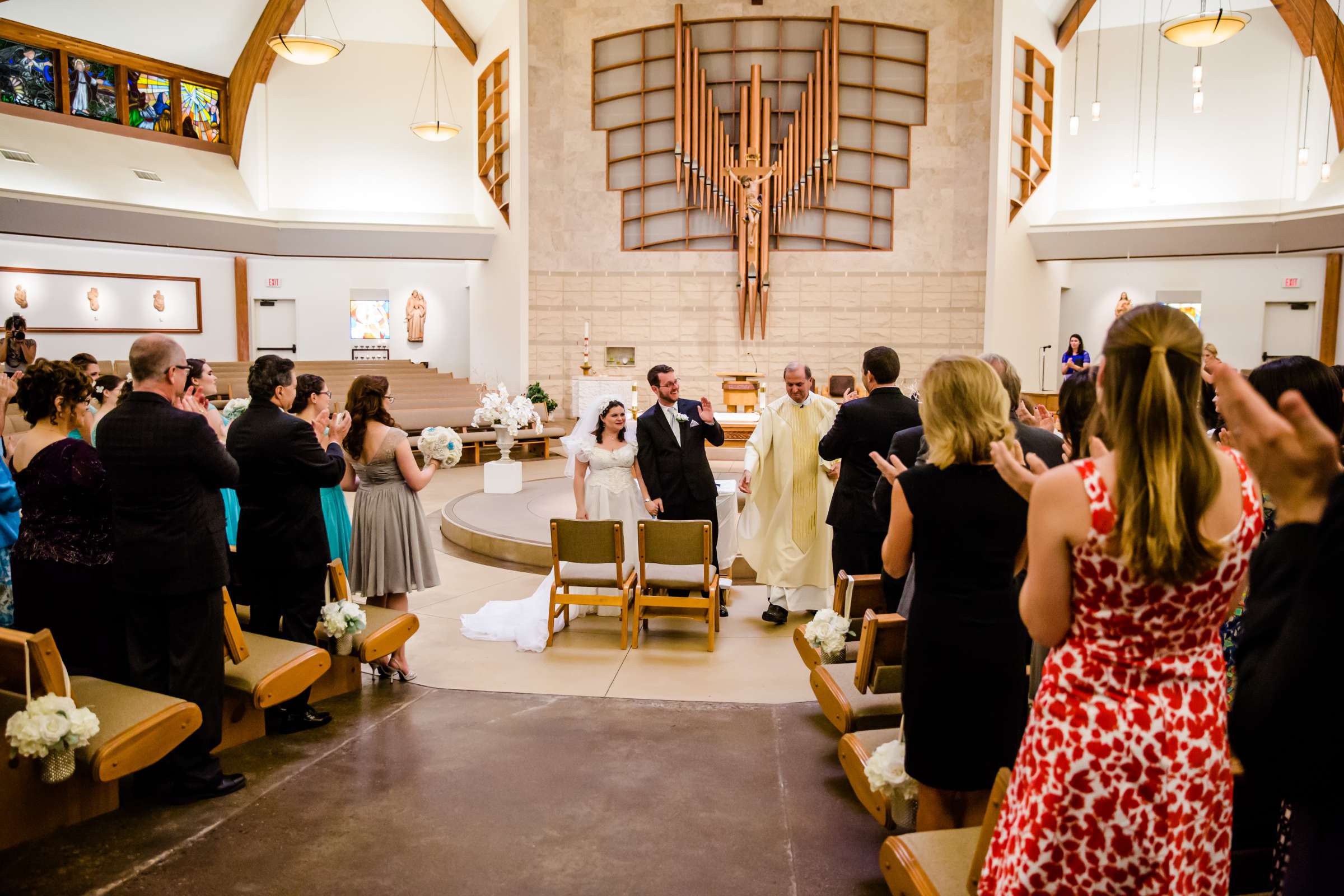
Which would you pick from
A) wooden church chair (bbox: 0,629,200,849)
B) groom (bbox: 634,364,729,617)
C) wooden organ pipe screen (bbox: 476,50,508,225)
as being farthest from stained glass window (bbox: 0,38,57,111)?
wooden church chair (bbox: 0,629,200,849)

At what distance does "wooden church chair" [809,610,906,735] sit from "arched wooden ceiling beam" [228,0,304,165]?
16.6 m

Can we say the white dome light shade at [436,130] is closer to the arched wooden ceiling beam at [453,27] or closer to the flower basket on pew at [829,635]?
the arched wooden ceiling beam at [453,27]

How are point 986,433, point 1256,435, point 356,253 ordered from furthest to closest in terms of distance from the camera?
point 356,253, point 986,433, point 1256,435

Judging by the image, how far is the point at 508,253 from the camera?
54.3ft

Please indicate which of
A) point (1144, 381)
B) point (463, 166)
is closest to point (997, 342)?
point (463, 166)

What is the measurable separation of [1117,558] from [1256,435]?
301 millimetres

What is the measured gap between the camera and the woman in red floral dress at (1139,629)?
1506 mm

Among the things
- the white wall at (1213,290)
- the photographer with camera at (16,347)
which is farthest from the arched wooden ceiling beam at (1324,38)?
the photographer with camera at (16,347)

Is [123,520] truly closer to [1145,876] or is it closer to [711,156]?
[1145,876]

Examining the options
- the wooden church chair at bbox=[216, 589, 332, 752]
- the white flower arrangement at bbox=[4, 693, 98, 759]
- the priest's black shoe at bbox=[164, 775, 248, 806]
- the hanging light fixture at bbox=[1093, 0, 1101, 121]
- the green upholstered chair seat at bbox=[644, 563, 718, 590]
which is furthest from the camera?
the hanging light fixture at bbox=[1093, 0, 1101, 121]

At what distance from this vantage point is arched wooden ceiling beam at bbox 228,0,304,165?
16172 millimetres

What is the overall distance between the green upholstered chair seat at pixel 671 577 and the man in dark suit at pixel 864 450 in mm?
797

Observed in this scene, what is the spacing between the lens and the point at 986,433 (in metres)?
2.31

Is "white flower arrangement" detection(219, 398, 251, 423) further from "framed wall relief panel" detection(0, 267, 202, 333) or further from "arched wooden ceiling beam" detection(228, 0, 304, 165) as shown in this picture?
"arched wooden ceiling beam" detection(228, 0, 304, 165)
